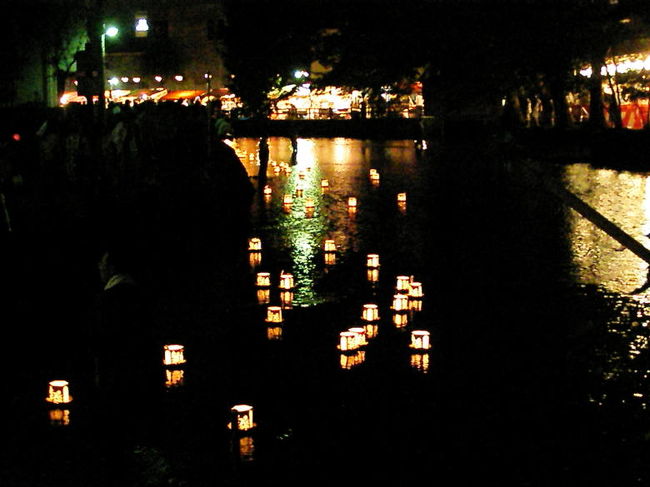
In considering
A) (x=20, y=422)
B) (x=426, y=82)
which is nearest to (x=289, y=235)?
(x=20, y=422)

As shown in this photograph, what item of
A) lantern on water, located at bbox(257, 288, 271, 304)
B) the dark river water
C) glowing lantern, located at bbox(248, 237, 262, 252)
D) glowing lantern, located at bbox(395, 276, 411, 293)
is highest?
glowing lantern, located at bbox(248, 237, 262, 252)

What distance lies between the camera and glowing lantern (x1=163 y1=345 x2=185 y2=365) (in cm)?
902

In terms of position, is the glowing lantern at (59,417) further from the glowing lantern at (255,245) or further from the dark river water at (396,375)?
the glowing lantern at (255,245)

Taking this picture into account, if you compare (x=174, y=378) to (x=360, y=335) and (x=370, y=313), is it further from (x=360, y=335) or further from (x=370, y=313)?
(x=370, y=313)

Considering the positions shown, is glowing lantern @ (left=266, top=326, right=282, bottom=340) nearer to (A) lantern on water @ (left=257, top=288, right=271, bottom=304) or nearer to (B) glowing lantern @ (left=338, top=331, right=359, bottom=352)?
(B) glowing lantern @ (left=338, top=331, right=359, bottom=352)

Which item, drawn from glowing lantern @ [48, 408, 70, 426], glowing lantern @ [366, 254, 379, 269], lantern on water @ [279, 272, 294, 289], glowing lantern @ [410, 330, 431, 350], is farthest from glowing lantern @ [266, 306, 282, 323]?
glowing lantern @ [366, 254, 379, 269]

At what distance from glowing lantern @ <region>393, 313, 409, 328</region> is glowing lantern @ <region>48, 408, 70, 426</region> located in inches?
156

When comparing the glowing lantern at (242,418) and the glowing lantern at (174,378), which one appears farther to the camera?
the glowing lantern at (174,378)

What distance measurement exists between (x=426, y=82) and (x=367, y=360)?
492 cm

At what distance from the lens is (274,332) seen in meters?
10.4

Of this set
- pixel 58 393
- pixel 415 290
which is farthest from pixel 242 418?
pixel 415 290

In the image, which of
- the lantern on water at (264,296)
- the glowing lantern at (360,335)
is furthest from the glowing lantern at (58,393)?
the lantern on water at (264,296)

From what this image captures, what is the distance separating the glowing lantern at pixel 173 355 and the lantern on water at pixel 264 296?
289 cm

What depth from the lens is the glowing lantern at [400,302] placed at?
11.2 m
